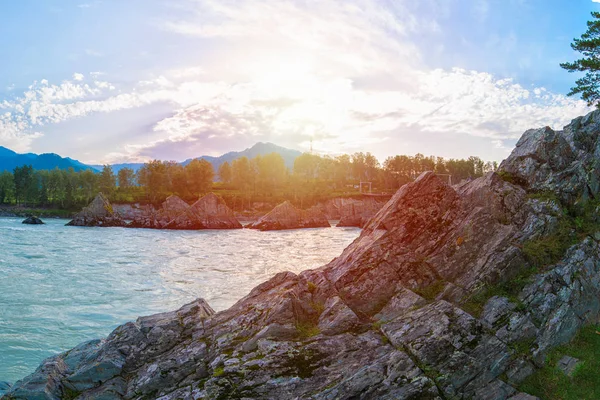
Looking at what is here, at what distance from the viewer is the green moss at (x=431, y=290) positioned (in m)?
13.4

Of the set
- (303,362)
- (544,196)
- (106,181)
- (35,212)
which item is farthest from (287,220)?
(106,181)

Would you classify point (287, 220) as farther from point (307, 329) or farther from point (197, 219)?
point (307, 329)

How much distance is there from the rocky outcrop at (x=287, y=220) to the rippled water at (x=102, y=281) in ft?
124

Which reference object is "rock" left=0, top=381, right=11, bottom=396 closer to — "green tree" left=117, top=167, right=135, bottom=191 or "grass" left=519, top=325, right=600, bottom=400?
"grass" left=519, top=325, right=600, bottom=400

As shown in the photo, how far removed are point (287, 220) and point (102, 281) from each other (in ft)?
248

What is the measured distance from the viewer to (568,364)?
10609 mm

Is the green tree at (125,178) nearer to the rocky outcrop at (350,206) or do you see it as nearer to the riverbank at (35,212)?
the riverbank at (35,212)

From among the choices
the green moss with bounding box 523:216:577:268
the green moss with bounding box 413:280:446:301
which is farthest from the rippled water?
the green moss with bounding box 523:216:577:268

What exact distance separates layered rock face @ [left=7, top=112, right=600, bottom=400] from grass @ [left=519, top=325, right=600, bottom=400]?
0.29 meters

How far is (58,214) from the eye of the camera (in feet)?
473

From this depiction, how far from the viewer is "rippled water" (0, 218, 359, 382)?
21100 mm

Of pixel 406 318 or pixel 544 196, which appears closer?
pixel 406 318

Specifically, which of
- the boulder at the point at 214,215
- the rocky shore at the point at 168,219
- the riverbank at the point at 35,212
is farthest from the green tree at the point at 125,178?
the boulder at the point at 214,215

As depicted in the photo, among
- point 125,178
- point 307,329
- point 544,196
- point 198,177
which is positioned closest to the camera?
point 307,329
